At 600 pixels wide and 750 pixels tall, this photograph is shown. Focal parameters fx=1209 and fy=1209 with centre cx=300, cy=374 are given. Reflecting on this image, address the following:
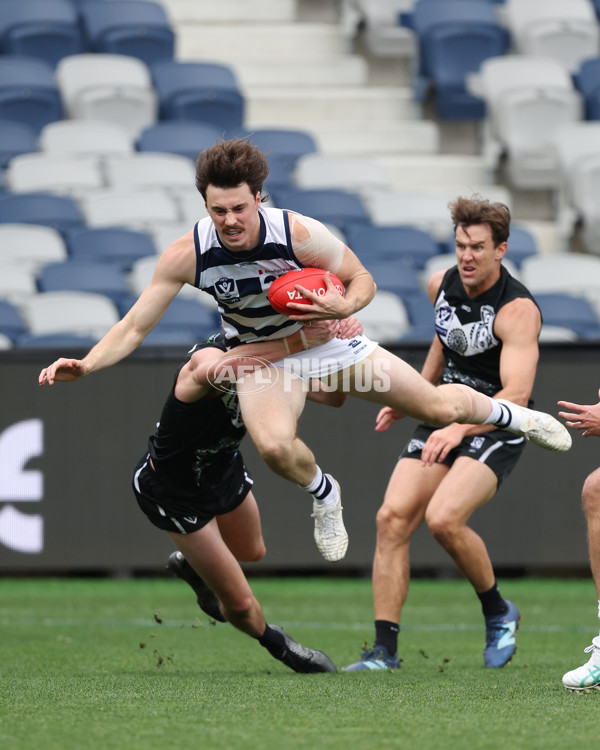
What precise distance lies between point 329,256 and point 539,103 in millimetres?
9976

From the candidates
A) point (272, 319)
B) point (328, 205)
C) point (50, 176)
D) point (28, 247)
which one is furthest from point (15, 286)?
point (272, 319)

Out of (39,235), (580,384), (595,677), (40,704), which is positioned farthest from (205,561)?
(39,235)

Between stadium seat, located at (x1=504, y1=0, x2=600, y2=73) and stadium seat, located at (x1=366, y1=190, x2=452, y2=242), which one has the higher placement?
stadium seat, located at (x1=504, y1=0, x2=600, y2=73)

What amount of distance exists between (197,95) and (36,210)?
304 centimetres

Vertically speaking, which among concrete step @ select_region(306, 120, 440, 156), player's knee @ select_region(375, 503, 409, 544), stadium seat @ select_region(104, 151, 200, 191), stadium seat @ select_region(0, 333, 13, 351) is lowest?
player's knee @ select_region(375, 503, 409, 544)

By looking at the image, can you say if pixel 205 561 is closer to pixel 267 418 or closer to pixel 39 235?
pixel 267 418

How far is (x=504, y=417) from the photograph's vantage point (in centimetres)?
577

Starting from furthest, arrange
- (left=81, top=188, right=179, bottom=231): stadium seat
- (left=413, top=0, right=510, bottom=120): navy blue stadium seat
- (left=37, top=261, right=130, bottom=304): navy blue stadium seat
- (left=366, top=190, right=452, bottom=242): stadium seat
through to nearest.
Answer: (left=413, top=0, right=510, bottom=120): navy blue stadium seat, (left=366, top=190, right=452, bottom=242): stadium seat, (left=81, top=188, right=179, bottom=231): stadium seat, (left=37, top=261, right=130, bottom=304): navy blue stadium seat

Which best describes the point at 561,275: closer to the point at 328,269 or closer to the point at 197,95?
the point at 197,95

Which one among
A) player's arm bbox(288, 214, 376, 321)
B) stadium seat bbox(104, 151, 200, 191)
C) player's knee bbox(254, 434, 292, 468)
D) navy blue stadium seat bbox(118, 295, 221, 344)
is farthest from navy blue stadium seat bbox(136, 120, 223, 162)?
player's knee bbox(254, 434, 292, 468)

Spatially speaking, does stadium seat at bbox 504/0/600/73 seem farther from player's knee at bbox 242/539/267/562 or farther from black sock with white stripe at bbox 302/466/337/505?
black sock with white stripe at bbox 302/466/337/505

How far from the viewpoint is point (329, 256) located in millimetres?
5426

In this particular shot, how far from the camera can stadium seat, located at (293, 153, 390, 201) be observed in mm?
13594

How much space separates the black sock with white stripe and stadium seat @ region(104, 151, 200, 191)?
784 centimetres
